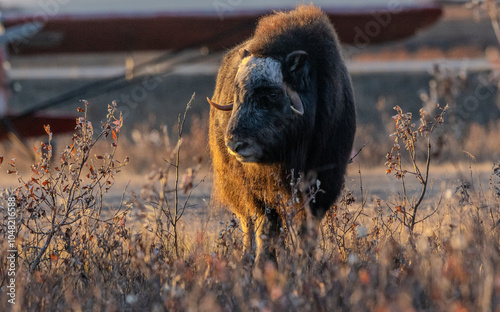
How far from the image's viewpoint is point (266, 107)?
4.84 m

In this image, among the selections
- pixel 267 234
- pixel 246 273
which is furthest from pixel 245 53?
pixel 246 273

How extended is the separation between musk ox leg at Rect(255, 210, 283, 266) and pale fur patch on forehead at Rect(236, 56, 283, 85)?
961 millimetres

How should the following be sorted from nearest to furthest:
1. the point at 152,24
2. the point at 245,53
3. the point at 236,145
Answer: the point at 236,145
the point at 245,53
the point at 152,24

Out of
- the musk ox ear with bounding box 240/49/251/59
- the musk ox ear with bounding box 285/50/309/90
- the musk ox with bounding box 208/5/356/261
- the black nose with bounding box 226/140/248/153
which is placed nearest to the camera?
the black nose with bounding box 226/140/248/153

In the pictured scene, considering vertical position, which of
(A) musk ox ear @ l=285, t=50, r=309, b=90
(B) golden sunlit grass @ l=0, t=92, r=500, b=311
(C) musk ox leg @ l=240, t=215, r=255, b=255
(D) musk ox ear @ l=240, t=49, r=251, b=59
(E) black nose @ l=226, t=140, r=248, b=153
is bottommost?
(B) golden sunlit grass @ l=0, t=92, r=500, b=311

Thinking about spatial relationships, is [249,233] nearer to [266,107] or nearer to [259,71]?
[266,107]

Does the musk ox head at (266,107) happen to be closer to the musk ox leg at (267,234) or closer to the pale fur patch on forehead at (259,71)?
the pale fur patch on forehead at (259,71)

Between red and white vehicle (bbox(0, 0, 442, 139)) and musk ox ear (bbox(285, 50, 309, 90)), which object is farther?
red and white vehicle (bbox(0, 0, 442, 139))

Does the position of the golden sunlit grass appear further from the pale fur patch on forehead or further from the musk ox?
the pale fur patch on forehead

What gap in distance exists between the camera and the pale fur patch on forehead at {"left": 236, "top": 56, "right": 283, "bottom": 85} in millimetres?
4895

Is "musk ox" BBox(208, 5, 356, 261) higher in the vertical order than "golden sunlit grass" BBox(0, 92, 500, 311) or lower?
higher

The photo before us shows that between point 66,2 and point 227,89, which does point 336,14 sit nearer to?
point 66,2

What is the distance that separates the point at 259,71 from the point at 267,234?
3.88ft

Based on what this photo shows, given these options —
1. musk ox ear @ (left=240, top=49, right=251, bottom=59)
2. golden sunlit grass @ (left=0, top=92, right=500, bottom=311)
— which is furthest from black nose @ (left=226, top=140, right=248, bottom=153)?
musk ox ear @ (left=240, top=49, right=251, bottom=59)
